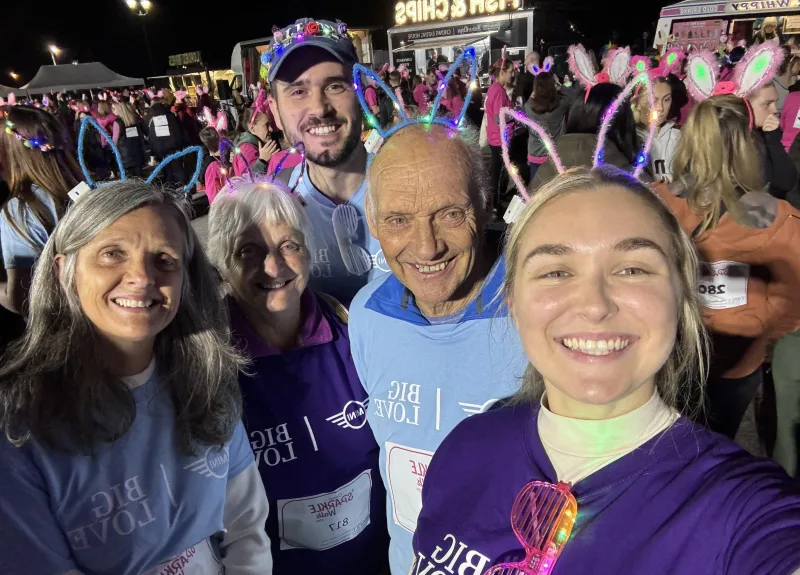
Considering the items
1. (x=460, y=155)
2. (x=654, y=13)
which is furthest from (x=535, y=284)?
(x=654, y=13)

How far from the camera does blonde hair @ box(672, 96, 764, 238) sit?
2.52 metres

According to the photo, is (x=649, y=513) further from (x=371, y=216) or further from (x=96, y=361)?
(x=96, y=361)

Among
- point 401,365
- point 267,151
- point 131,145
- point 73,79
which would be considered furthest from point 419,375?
point 73,79

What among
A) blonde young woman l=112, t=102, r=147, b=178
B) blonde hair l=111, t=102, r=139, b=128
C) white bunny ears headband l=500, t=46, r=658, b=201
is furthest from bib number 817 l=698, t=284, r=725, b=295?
blonde hair l=111, t=102, r=139, b=128

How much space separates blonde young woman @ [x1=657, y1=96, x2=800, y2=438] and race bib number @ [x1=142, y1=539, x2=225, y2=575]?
2391 mm

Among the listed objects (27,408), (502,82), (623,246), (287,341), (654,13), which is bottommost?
(287,341)

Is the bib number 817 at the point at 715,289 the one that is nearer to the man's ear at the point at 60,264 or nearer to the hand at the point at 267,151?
the man's ear at the point at 60,264

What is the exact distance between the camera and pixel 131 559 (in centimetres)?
138

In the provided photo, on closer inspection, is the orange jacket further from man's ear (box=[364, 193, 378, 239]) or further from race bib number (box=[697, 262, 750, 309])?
man's ear (box=[364, 193, 378, 239])

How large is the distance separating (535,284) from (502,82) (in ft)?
25.7

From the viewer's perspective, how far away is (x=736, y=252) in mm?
2465

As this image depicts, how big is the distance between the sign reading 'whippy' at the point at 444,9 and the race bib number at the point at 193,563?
22313mm

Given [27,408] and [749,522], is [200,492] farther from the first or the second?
[749,522]

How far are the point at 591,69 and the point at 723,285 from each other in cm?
305
